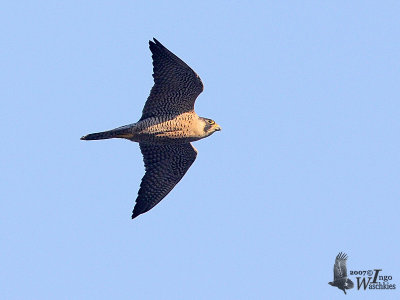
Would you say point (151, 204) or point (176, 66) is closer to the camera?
point (176, 66)

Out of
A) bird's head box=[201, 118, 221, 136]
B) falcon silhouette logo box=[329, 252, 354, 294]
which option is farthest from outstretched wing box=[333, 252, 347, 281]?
bird's head box=[201, 118, 221, 136]

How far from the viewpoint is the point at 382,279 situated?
1430cm

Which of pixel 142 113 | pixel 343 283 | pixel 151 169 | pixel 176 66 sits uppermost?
pixel 176 66

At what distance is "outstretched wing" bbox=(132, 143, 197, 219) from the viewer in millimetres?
14789

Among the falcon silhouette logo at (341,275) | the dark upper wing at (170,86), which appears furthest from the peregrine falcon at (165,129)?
the falcon silhouette logo at (341,275)

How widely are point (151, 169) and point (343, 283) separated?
4.57 metres

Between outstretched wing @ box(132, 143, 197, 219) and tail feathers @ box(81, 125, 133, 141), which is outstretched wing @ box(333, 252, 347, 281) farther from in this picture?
tail feathers @ box(81, 125, 133, 141)

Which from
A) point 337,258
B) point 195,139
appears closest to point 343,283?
point 337,258

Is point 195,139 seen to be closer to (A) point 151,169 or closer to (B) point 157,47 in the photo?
(A) point 151,169

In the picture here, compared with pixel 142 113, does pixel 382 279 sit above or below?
below

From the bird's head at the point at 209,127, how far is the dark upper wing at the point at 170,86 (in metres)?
0.47

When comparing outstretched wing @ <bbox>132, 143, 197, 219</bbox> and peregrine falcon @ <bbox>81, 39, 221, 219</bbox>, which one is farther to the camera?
outstretched wing @ <bbox>132, 143, 197, 219</bbox>

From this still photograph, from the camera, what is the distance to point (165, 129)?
14000 millimetres

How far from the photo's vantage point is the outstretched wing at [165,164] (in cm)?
1479
